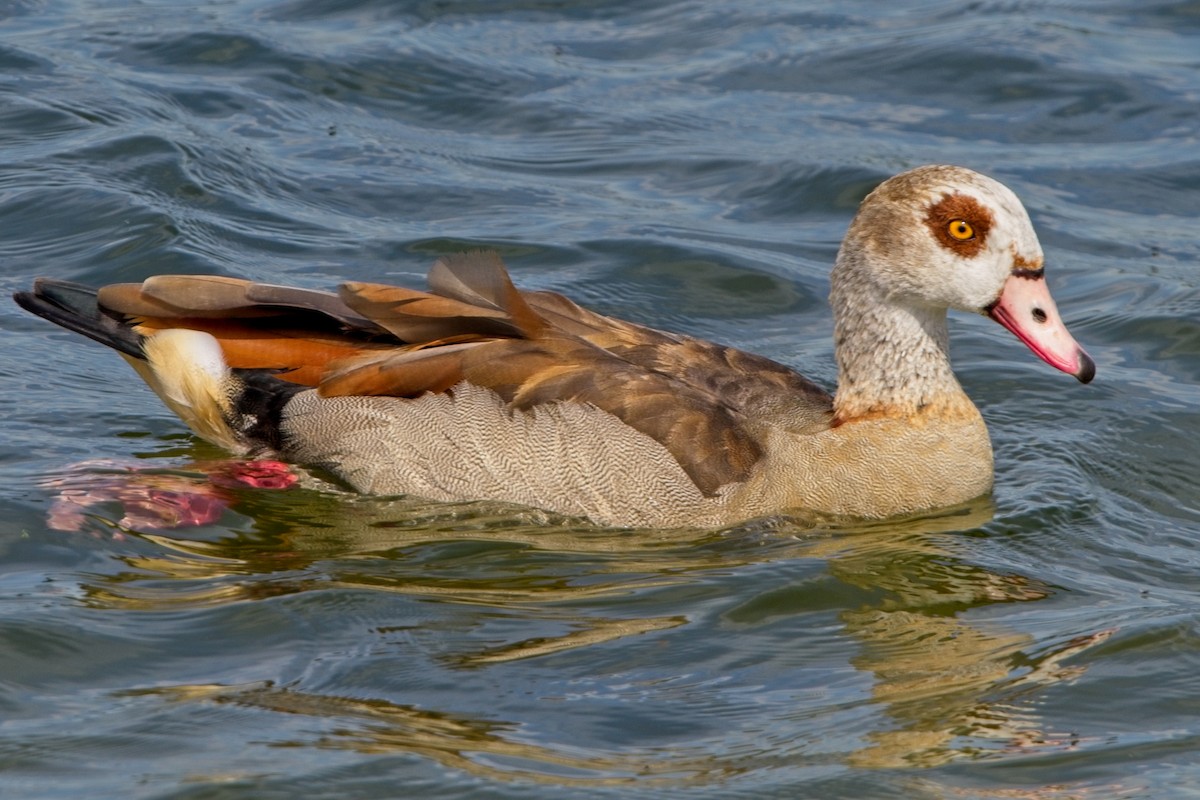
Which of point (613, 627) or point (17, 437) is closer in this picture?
point (613, 627)

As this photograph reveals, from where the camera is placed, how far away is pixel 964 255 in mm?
8250

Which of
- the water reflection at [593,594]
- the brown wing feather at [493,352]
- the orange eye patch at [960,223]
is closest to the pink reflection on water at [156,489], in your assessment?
the water reflection at [593,594]

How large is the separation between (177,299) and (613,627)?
273 centimetres

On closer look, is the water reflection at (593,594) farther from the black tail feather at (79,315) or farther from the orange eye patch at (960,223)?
the orange eye patch at (960,223)

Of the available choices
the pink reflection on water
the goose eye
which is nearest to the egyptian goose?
the goose eye

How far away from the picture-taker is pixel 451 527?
8211 millimetres

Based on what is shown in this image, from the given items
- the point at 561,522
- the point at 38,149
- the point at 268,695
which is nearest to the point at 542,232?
the point at 38,149

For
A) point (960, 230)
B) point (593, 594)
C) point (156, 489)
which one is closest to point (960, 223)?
point (960, 230)

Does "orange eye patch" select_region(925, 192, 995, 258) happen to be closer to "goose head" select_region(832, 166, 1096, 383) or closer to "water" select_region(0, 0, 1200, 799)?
"goose head" select_region(832, 166, 1096, 383)

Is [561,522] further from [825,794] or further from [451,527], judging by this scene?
[825,794]

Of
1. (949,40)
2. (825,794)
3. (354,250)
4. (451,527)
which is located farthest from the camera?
(949,40)

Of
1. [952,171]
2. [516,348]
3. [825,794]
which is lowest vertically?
[825,794]

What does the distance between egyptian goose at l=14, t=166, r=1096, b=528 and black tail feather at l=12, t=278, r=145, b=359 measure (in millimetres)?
10

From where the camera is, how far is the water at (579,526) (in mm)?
6383
